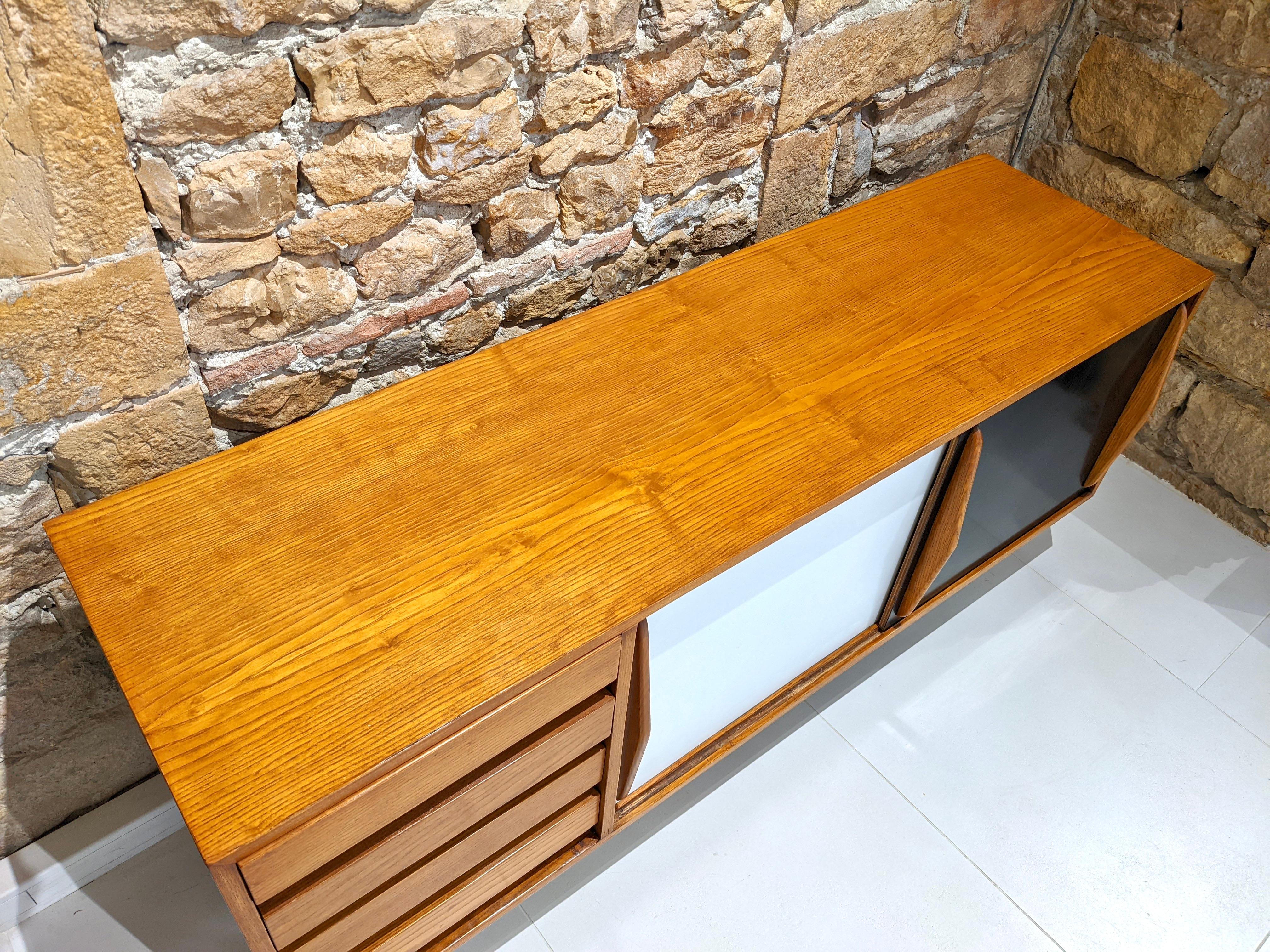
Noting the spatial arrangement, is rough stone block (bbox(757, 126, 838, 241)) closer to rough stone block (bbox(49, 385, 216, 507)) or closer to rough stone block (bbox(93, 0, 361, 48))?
rough stone block (bbox(93, 0, 361, 48))

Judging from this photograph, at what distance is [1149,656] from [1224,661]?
152mm

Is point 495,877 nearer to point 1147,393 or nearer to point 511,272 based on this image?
point 511,272

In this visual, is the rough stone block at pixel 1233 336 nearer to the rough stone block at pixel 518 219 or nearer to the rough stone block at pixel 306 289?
the rough stone block at pixel 518 219

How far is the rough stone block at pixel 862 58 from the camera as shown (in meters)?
1.43

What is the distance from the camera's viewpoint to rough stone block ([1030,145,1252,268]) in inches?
72.3

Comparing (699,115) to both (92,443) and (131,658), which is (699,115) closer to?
(92,443)

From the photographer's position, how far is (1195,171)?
1.83 m

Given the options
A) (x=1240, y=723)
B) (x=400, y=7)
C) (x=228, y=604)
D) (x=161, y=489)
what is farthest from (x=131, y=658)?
(x=1240, y=723)

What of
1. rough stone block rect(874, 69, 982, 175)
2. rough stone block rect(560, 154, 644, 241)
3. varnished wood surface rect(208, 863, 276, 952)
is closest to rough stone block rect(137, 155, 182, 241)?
rough stone block rect(560, 154, 644, 241)


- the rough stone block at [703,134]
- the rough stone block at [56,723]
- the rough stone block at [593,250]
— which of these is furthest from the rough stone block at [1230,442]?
the rough stone block at [56,723]

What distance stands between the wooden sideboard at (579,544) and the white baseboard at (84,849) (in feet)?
1.81

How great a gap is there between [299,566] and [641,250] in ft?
2.49

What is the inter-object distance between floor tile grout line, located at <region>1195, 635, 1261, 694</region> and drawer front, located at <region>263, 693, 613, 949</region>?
1288 millimetres

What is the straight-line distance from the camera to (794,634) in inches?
52.5
